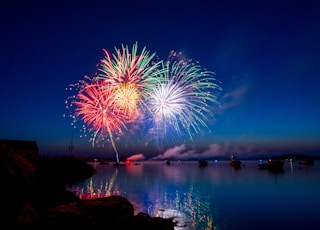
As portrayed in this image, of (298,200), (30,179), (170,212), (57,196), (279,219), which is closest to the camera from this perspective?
(30,179)

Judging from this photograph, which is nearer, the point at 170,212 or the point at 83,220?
the point at 83,220

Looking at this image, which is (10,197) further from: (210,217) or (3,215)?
(210,217)

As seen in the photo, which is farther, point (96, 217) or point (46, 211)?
point (96, 217)

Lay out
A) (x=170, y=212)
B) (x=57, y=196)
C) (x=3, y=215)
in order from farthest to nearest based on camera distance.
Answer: (x=170, y=212)
(x=57, y=196)
(x=3, y=215)

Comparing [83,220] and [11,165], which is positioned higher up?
[11,165]

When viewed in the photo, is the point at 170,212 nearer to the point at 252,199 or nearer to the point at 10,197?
the point at 252,199

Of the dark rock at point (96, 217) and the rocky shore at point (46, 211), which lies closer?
the rocky shore at point (46, 211)

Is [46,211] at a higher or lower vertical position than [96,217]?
higher

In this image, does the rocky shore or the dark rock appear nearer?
the rocky shore

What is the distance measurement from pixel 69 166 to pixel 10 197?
7717cm

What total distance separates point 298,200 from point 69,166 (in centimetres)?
6598

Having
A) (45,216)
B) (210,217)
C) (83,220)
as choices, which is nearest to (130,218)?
(83,220)

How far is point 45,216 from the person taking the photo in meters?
15.4

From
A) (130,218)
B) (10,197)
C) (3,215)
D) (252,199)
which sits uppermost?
(10,197)
